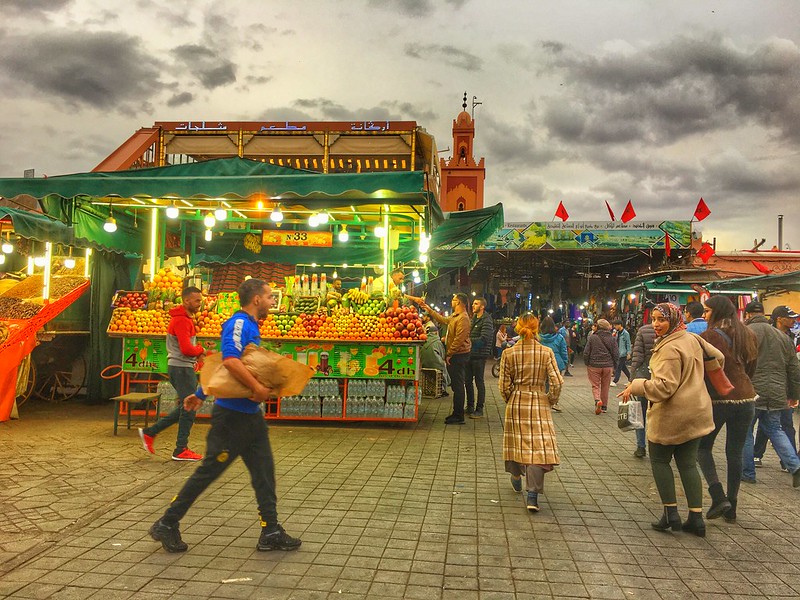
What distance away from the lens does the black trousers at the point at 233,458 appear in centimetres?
406

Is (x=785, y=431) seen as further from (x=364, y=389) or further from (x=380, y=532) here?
(x=364, y=389)

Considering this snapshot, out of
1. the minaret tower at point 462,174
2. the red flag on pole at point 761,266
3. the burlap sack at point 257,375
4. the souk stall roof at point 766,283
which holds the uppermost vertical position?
the minaret tower at point 462,174

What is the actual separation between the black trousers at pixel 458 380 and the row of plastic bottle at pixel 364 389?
47.9 inches

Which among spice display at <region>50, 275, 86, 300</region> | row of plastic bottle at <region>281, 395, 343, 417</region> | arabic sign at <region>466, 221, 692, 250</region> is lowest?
row of plastic bottle at <region>281, 395, 343, 417</region>

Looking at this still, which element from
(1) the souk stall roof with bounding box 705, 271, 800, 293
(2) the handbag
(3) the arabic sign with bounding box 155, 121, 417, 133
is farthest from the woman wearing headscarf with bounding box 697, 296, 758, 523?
(3) the arabic sign with bounding box 155, 121, 417, 133

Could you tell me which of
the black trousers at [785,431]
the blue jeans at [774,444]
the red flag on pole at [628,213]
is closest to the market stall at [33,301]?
the blue jeans at [774,444]

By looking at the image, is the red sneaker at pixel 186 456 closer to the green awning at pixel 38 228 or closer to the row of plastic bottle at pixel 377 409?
the row of plastic bottle at pixel 377 409

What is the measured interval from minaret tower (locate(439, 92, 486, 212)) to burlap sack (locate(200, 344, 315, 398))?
36.6 metres

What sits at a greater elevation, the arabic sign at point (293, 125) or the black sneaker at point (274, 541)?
the arabic sign at point (293, 125)

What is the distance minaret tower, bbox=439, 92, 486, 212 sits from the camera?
41.3m

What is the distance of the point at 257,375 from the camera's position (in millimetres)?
4109

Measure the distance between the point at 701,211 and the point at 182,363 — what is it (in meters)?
21.7

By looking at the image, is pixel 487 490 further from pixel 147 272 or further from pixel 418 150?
Answer: pixel 418 150

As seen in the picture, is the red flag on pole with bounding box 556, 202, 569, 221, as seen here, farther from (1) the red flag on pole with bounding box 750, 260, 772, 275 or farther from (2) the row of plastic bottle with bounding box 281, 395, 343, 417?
(2) the row of plastic bottle with bounding box 281, 395, 343, 417
